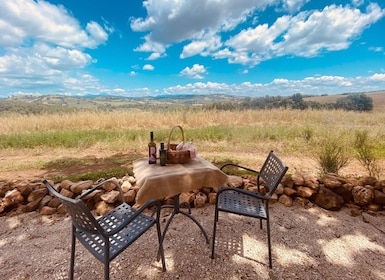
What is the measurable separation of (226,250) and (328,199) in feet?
4.87

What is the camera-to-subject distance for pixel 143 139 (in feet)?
19.6

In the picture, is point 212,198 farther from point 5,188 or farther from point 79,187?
point 5,188

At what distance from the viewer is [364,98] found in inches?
720

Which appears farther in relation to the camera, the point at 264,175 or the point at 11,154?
the point at 11,154

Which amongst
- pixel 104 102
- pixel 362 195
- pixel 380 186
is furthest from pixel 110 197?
pixel 104 102

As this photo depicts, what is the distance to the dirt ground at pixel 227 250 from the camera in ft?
5.39

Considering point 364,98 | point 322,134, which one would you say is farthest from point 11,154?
point 364,98

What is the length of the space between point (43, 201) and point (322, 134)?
6410 millimetres

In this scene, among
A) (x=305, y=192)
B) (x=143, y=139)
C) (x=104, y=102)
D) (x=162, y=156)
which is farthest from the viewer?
(x=104, y=102)

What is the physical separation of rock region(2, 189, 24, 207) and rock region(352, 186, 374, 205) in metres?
3.85

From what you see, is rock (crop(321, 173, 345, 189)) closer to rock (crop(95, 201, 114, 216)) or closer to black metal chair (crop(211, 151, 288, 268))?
black metal chair (crop(211, 151, 288, 268))

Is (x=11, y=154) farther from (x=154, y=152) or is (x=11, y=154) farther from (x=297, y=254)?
(x=297, y=254)

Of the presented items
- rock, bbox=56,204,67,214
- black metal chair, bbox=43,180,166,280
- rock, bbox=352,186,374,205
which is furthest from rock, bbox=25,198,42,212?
rock, bbox=352,186,374,205

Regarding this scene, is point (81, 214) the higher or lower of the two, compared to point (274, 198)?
higher
